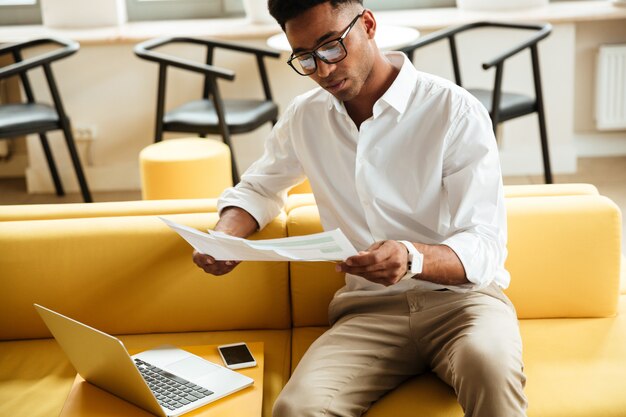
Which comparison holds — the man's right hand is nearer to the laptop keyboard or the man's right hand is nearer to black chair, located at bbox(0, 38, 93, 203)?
the laptop keyboard

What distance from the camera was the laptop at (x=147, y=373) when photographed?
1848 millimetres

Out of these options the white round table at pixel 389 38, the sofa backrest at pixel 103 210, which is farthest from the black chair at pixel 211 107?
the sofa backrest at pixel 103 210

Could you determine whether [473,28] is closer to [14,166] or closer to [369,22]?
[369,22]

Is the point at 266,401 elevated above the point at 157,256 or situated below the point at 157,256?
below

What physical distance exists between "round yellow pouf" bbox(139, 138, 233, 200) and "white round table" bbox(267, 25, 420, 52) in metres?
0.76

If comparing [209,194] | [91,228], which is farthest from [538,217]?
[209,194]

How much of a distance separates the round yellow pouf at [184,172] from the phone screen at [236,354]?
55.6 inches

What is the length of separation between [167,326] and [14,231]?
47 cm

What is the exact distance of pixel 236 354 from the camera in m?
2.14

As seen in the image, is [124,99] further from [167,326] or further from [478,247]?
[478,247]

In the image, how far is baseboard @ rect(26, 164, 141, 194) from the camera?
491 centimetres

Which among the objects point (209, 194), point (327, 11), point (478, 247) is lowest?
point (209, 194)

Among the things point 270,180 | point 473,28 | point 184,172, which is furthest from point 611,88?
point 270,180

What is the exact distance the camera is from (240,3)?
5.09 meters
